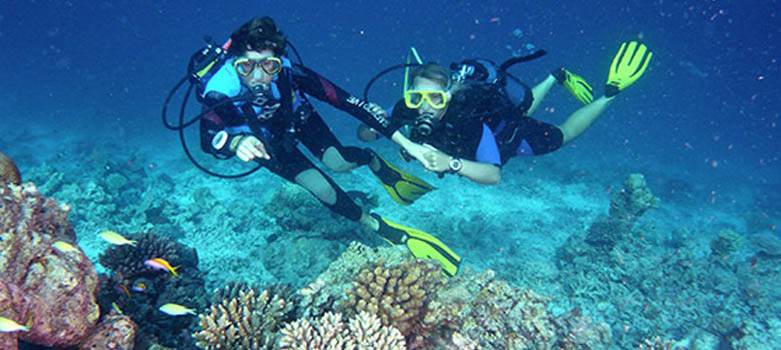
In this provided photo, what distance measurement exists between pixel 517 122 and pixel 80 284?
669cm

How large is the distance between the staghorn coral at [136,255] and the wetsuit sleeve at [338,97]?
313cm

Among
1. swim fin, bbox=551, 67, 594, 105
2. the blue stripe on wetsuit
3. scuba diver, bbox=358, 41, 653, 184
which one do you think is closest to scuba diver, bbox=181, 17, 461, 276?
scuba diver, bbox=358, 41, 653, 184

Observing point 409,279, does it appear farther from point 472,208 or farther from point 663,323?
point 472,208

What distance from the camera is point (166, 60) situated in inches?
3752

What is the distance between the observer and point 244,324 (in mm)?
2910

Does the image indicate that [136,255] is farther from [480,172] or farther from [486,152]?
[486,152]

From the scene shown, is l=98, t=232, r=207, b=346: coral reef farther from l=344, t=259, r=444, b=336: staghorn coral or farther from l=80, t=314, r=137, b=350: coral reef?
l=344, t=259, r=444, b=336: staghorn coral

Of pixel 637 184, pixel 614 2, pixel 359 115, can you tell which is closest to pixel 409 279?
pixel 359 115

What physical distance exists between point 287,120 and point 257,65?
3.15 feet

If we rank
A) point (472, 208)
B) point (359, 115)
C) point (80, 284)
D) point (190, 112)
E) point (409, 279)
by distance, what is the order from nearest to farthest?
point (80, 284) < point (409, 279) < point (359, 115) < point (472, 208) < point (190, 112)

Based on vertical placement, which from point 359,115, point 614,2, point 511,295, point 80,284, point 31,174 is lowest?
point 31,174

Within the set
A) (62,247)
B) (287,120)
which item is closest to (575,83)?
(287,120)

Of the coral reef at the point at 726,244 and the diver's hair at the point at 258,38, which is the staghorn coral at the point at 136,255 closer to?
the diver's hair at the point at 258,38

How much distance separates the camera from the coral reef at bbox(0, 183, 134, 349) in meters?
2.13
